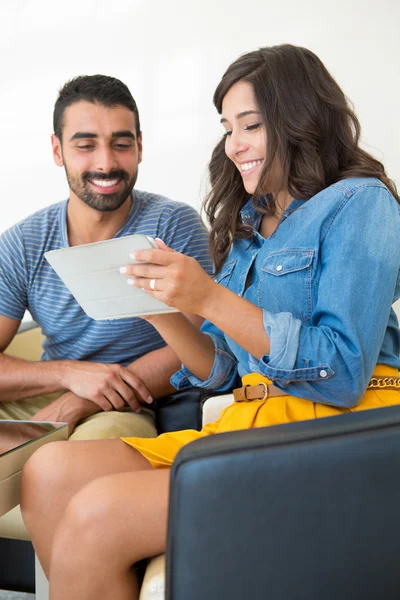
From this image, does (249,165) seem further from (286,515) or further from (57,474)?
(286,515)

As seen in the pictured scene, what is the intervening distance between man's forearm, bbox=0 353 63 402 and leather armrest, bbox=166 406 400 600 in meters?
1.32

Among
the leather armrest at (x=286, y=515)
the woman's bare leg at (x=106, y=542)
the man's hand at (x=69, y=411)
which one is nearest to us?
the leather armrest at (x=286, y=515)

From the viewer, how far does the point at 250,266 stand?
1.61 meters

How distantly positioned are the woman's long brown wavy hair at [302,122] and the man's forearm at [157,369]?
69 centimetres

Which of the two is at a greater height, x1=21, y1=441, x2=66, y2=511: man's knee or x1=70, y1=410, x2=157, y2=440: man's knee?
x1=21, y1=441, x2=66, y2=511: man's knee

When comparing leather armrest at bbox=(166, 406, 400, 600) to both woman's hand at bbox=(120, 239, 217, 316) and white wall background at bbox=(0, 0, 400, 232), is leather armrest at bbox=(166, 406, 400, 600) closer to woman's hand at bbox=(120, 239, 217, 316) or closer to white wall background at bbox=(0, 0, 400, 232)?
woman's hand at bbox=(120, 239, 217, 316)

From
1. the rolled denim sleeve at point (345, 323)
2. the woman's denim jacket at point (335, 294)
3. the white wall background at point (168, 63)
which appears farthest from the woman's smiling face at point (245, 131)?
the white wall background at point (168, 63)

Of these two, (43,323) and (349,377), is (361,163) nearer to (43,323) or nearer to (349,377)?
(349,377)

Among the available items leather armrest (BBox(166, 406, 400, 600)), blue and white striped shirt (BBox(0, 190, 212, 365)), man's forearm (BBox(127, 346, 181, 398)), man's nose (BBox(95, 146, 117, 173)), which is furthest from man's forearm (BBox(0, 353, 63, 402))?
leather armrest (BBox(166, 406, 400, 600))

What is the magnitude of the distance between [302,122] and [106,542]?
895 millimetres

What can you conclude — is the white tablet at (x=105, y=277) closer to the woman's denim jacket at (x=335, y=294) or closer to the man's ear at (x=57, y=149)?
the woman's denim jacket at (x=335, y=294)

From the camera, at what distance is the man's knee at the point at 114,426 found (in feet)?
6.35

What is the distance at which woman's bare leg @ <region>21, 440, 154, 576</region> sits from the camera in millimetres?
1428

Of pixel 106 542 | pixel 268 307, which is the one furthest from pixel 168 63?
pixel 106 542
